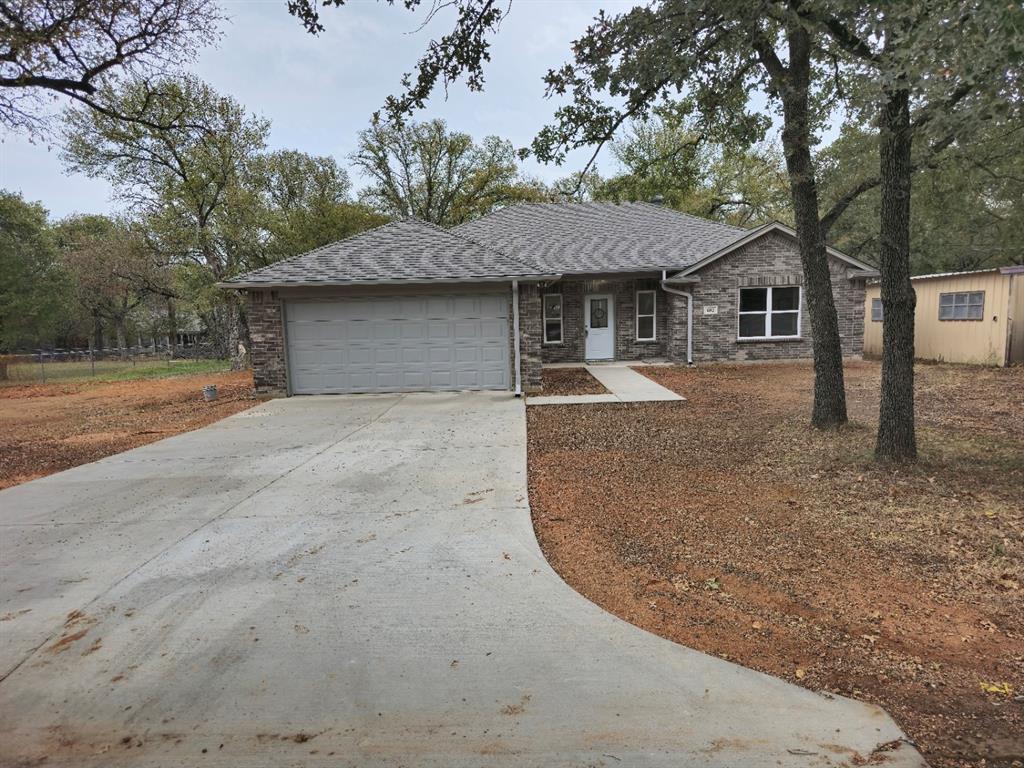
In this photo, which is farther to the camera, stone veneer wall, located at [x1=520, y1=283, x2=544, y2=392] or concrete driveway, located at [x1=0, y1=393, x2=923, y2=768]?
stone veneer wall, located at [x1=520, y1=283, x2=544, y2=392]

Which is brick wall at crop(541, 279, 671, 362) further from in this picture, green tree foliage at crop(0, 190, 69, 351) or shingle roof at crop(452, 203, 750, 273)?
green tree foliage at crop(0, 190, 69, 351)

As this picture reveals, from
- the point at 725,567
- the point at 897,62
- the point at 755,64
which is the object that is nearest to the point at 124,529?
the point at 725,567

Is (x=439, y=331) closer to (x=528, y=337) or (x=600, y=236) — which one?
(x=528, y=337)

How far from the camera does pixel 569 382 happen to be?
1337 centimetres

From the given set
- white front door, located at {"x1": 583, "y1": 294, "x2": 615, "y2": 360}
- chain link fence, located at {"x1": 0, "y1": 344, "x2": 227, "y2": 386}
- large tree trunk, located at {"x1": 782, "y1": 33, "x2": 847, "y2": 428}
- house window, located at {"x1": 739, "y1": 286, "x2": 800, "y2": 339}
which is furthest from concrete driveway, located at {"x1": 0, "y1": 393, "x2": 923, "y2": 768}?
chain link fence, located at {"x1": 0, "y1": 344, "x2": 227, "y2": 386}

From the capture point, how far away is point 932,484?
17.5 feet

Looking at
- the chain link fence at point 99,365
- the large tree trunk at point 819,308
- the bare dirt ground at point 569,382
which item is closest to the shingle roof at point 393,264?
the bare dirt ground at point 569,382

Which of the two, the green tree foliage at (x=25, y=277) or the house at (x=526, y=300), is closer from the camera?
the house at (x=526, y=300)

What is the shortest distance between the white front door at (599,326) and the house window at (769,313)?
3598mm

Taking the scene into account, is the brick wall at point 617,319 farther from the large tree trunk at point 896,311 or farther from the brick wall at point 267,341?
the large tree trunk at point 896,311

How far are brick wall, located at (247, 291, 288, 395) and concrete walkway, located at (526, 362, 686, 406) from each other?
221 inches

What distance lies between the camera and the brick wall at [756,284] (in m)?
15.5

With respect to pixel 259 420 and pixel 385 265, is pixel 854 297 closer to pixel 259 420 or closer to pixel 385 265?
pixel 385 265

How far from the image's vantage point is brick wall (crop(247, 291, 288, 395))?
12367 millimetres
